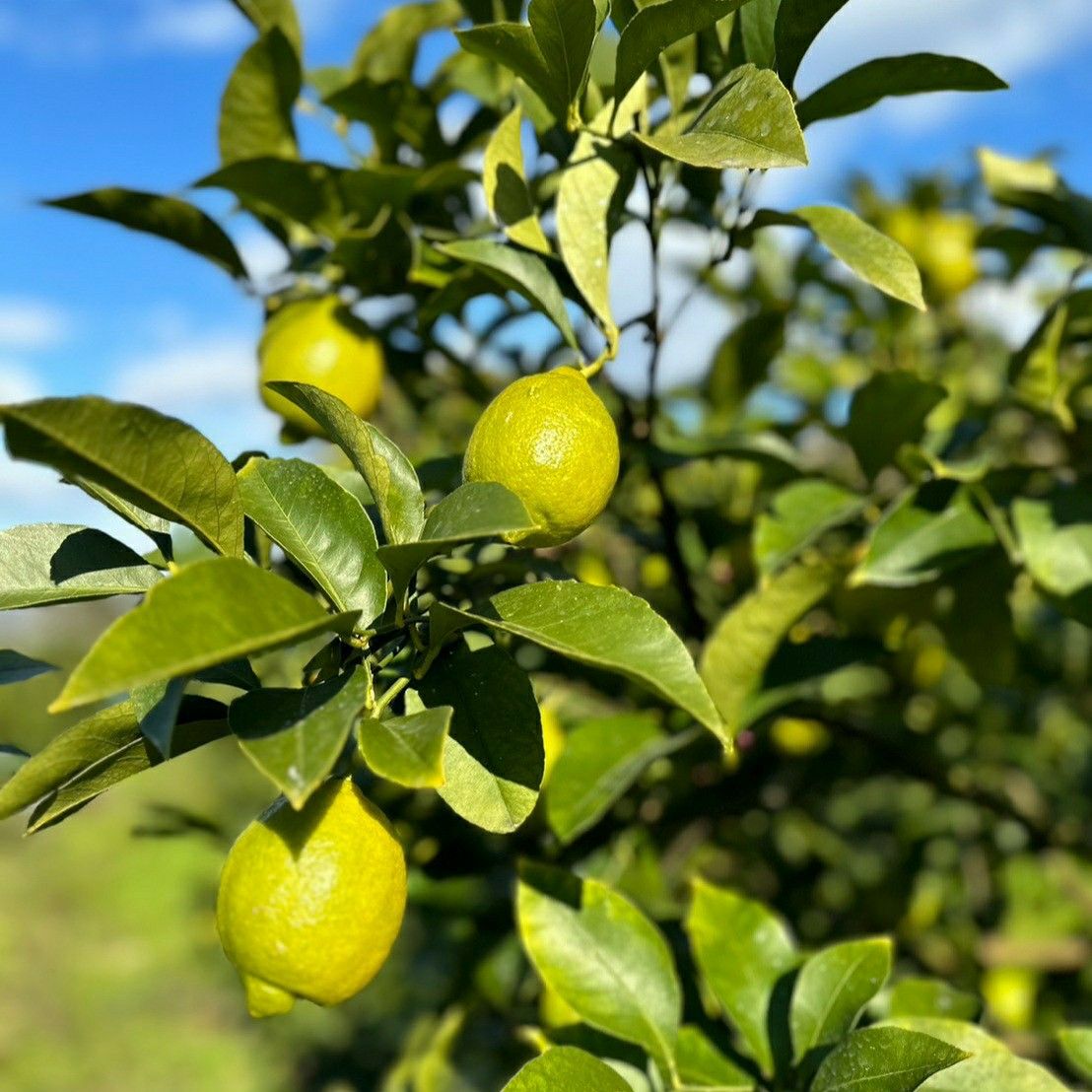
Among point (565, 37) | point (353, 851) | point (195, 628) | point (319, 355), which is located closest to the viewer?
point (195, 628)

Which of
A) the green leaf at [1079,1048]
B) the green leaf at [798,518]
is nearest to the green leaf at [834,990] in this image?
the green leaf at [1079,1048]

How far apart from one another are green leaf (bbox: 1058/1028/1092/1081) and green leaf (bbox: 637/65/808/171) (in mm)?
610

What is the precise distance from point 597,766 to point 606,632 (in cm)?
47

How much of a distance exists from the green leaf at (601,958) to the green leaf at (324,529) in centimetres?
31

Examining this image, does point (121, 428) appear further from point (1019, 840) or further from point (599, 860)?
point (1019, 840)

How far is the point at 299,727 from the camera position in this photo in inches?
20.0

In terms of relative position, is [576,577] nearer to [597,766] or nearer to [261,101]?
[597,766]

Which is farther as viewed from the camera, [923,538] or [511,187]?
[923,538]

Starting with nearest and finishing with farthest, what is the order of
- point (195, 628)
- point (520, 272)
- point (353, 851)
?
point (195, 628)
point (353, 851)
point (520, 272)

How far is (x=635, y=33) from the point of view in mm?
647

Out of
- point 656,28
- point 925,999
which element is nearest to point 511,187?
point 656,28

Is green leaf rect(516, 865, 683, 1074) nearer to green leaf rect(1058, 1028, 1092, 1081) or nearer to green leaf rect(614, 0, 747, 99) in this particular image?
green leaf rect(1058, 1028, 1092, 1081)

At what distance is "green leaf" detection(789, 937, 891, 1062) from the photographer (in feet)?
2.43

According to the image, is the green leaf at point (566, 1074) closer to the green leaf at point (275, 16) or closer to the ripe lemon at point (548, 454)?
the ripe lemon at point (548, 454)
